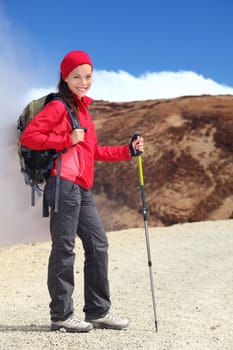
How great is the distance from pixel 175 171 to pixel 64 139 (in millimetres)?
8485

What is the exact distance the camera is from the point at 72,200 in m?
5.12

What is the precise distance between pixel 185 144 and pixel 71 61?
8526mm

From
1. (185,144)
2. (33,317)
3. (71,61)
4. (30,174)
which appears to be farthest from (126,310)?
(185,144)

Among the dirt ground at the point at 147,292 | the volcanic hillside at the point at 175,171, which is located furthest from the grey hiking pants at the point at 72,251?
the volcanic hillside at the point at 175,171

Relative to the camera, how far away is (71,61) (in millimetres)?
5234

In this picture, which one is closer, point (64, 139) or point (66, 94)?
point (64, 139)

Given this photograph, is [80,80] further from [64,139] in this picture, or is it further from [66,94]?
[64,139]

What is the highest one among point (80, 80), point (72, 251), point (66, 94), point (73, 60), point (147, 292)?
point (73, 60)

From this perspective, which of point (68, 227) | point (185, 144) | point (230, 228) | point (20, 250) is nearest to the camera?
point (68, 227)

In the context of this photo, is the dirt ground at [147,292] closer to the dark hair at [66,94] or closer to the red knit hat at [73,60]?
the dark hair at [66,94]

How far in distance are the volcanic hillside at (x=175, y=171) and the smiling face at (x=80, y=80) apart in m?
7.88

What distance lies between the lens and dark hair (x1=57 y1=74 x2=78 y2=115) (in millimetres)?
5234

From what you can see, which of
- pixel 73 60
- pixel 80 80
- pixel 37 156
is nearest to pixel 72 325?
pixel 37 156

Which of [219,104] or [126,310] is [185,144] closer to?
[219,104]
